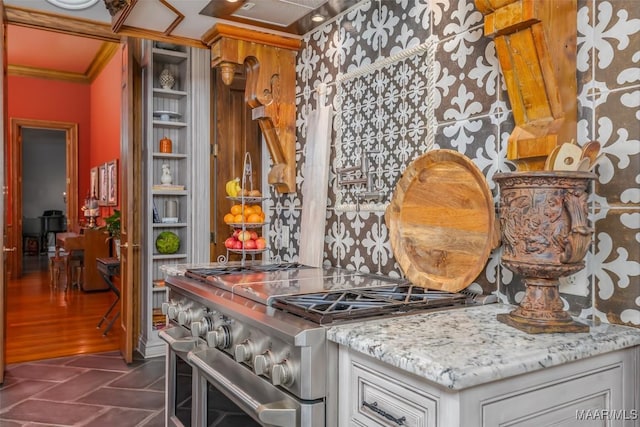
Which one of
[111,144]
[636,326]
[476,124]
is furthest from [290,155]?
[111,144]

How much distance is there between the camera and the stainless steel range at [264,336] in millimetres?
1347

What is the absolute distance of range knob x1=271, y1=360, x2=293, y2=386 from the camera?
54.0 inches

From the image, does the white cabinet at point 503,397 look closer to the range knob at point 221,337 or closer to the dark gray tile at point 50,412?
the range knob at point 221,337

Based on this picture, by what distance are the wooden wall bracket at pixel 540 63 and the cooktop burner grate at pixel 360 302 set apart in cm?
52

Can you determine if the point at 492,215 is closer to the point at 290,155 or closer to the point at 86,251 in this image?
the point at 290,155

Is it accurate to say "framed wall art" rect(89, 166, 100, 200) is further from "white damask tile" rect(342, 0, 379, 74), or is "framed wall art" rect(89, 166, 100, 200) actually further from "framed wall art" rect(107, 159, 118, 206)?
"white damask tile" rect(342, 0, 379, 74)

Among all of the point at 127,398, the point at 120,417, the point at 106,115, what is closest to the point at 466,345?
the point at 120,417

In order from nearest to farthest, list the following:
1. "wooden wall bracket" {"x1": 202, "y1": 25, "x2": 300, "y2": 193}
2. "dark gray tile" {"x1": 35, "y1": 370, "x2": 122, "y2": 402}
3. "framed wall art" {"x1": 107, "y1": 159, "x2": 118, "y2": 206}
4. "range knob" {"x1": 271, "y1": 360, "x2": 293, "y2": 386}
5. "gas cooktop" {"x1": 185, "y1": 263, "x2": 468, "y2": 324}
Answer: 1. "range knob" {"x1": 271, "y1": 360, "x2": 293, "y2": 386}
2. "gas cooktop" {"x1": 185, "y1": 263, "x2": 468, "y2": 324}
3. "wooden wall bracket" {"x1": 202, "y1": 25, "x2": 300, "y2": 193}
4. "dark gray tile" {"x1": 35, "y1": 370, "x2": 122, "y2": 402}
5. "framed wall art" {"x1": 107, "y1": 159, "x2": 118, "y2": 206}

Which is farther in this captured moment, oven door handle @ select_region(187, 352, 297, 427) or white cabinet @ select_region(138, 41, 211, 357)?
white cabinet @ select_region(138, 41, 211, 357)

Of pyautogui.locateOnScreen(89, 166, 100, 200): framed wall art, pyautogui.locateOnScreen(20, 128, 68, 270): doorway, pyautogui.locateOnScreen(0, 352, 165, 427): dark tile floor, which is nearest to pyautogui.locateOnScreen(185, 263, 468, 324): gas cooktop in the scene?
pyautogui.locateOnScreen(0, 352, 165, 427): dark tile floor

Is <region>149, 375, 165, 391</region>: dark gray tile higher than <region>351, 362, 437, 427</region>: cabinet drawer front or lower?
lower

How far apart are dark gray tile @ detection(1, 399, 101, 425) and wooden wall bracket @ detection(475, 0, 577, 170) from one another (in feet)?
9.47

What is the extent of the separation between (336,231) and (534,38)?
1.39m

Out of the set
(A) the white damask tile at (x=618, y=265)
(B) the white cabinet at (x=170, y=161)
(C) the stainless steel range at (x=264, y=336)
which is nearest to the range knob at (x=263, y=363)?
(C) the stainless steel range at (x=264, y=336)
